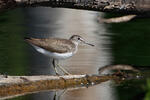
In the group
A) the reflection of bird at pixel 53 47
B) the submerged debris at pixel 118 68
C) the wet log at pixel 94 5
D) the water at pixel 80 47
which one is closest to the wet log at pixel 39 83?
the water at pixel 80 47

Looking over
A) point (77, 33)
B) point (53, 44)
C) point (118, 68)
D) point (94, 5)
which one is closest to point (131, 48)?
point (77, 33)

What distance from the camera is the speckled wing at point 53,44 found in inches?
356

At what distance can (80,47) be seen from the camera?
1278 cm

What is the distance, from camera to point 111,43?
12.7 meters

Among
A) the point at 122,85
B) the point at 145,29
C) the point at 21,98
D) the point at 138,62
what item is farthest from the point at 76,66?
the point at 145,29

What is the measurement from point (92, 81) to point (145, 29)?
18.3 ft

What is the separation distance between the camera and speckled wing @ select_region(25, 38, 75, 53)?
9.03 metres

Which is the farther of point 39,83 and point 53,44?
point 53,44

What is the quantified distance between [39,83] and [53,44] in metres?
1.06

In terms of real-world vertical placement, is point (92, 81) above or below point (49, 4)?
below

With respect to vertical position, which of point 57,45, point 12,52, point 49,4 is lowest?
point 12,52

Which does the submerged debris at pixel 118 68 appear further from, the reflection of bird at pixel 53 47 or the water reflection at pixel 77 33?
the reflection of bird at pixel 53 47

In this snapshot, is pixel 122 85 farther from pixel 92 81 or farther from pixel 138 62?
pixel 138 62

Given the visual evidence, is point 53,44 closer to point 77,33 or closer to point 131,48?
point 131,48
